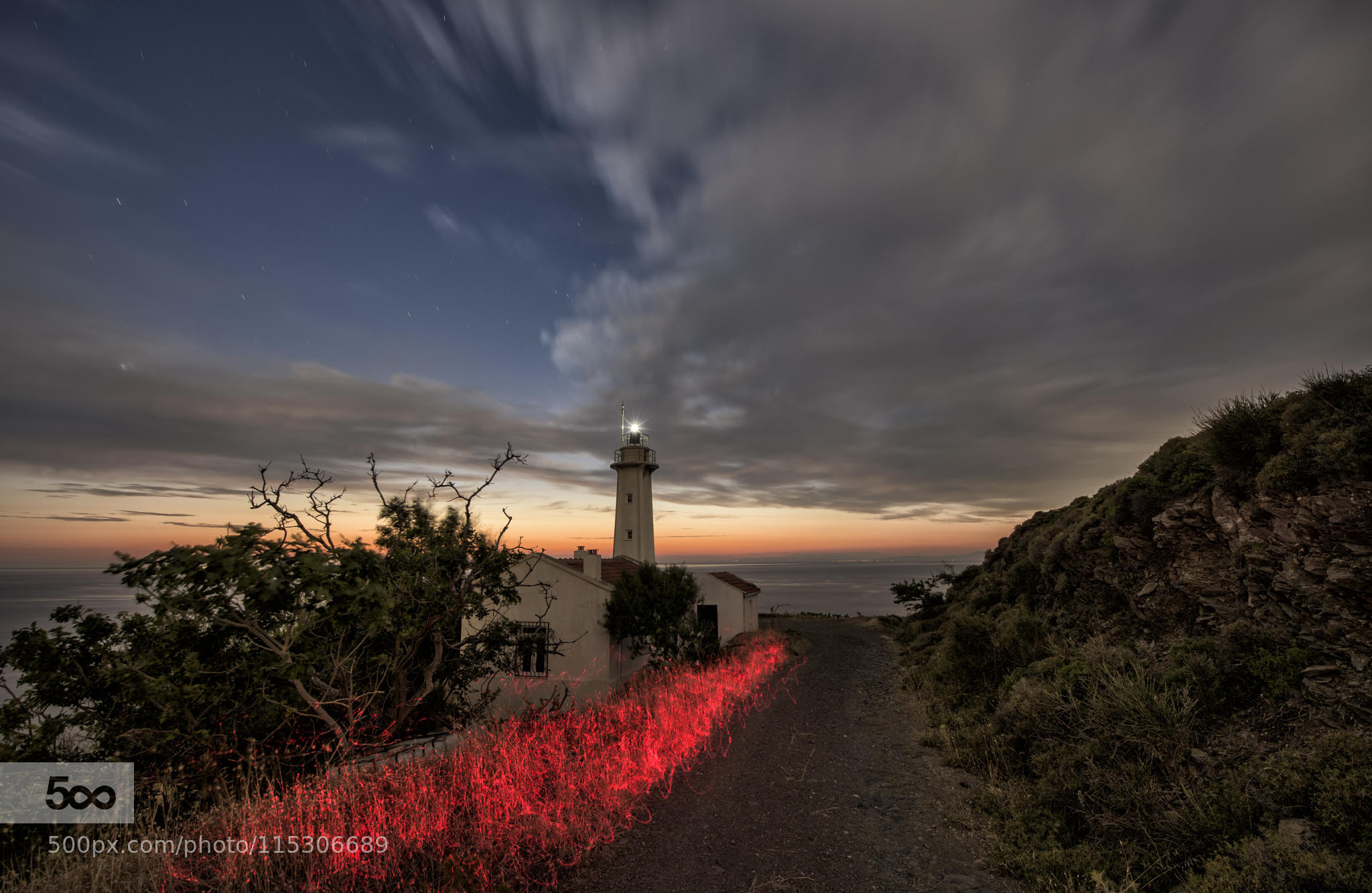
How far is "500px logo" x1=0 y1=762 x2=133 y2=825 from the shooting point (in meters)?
5.39

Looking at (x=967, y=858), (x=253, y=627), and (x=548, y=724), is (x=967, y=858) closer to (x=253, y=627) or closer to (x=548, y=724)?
(x=548, y=724)

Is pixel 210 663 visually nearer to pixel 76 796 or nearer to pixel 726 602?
pixel 76 796

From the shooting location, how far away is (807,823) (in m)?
6.95

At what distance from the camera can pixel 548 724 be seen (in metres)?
9.16

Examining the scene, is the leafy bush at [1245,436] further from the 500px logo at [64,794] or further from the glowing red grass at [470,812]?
the 500px logo at [64,794]

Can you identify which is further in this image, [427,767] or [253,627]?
[427,767]

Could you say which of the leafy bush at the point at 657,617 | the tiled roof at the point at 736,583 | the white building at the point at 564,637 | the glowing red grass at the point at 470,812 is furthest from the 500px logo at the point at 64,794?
the tiled roof at the point at 736,583

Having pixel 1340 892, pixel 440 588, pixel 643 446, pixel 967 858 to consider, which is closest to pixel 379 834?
pixel 440 588

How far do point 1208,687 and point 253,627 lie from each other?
42.3 feet

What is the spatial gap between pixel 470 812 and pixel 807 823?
14.6 ft

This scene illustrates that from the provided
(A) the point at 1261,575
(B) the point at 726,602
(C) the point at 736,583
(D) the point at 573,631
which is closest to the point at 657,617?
(D) the point at 573,631

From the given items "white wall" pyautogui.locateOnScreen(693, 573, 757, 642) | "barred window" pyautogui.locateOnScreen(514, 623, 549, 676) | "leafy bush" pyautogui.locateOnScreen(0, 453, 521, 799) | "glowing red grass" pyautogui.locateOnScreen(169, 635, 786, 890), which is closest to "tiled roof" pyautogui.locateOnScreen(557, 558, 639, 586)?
"barred window" pyautogui.locateOnScreen(514, 623, 549, 676)

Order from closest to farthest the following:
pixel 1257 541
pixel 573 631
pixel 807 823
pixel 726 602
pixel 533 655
Result: pixel 807 823 → pixel 1257 541 → pixel 533 655 → pixel 573 631 → pixel 726 602

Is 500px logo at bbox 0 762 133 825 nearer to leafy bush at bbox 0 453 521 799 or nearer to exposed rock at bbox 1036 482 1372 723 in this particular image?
leafy bush at bbox 0 453 521 799
